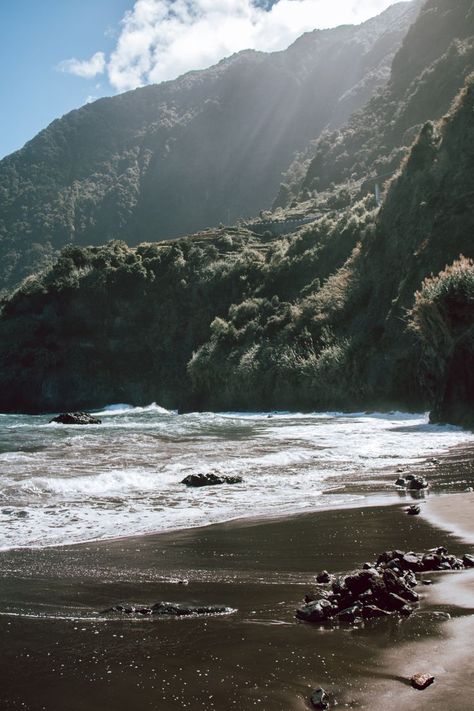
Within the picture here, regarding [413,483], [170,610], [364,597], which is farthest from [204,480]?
[364,597]

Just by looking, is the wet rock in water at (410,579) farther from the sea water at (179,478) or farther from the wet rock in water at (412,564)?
the sea water at (179,478)

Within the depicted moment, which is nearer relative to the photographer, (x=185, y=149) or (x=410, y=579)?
(x=410, y=579)

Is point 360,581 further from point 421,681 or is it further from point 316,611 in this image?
point 421,681

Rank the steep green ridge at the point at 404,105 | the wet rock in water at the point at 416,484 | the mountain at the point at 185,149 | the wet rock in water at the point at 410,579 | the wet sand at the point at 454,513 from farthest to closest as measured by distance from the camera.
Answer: the mountain at the point at 185,149
the steep green ridge at the point at 404,105
the wet rock in water at the point at 416,484
the wet sand at the point at 454,513
the wet rock in water at the point at 410,579

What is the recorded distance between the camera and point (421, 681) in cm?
281

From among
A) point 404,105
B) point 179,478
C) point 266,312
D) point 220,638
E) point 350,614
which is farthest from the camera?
point 404,105

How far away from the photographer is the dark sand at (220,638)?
9.50 feet

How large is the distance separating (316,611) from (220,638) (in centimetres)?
58

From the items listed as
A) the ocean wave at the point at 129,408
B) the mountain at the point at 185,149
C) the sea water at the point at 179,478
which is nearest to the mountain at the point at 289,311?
the ocean wave at the point at 129,408

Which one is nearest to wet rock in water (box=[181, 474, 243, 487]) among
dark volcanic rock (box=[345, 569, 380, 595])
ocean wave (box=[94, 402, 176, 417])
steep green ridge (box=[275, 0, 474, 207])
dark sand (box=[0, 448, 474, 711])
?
dark sand (box=[0, 448, 474, 711])

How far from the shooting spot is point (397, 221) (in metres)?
34.8

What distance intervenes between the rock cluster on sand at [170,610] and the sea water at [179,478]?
2.42 m

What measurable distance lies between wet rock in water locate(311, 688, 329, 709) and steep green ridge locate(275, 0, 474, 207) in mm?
62161

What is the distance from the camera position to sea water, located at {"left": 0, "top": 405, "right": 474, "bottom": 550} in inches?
294
